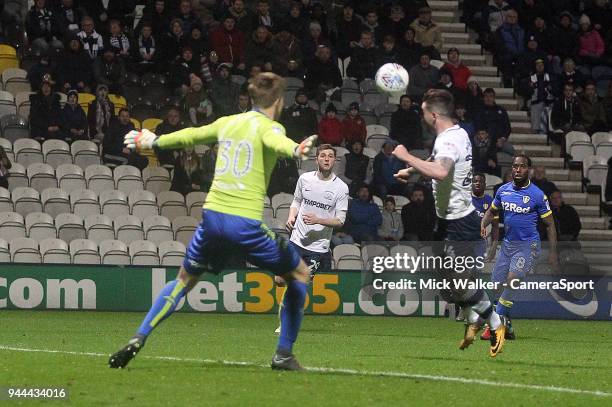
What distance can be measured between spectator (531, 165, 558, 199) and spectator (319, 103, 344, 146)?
353 cm

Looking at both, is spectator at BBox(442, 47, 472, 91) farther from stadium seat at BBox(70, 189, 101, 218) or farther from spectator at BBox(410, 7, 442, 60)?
stadium seat at BBox(70, 189, 101, 218)

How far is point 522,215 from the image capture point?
630 inches

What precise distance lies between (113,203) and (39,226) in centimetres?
137

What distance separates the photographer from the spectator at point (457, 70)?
81.5ft

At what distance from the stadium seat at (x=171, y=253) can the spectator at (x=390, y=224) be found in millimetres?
3403

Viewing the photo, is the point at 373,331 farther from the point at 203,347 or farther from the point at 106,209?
the point at 106,209

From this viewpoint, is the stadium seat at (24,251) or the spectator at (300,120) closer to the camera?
the stadium seat at (24,251)

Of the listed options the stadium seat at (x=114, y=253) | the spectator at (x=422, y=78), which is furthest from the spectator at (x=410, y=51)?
Result: the stadium seat at (x=114, y=253)

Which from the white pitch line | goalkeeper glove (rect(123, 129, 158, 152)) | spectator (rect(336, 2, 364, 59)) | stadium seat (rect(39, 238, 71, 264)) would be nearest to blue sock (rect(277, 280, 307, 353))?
the white pitch line

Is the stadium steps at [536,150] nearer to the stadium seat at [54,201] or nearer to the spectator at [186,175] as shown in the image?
the spectator at [186,175]

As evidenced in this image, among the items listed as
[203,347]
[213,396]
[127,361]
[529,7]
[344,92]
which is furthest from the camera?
[529,7]

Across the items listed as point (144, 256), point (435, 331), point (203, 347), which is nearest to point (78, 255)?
point (144, 256)

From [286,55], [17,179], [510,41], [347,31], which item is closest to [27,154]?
[17,179]

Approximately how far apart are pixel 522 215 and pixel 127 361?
25.7 ft
